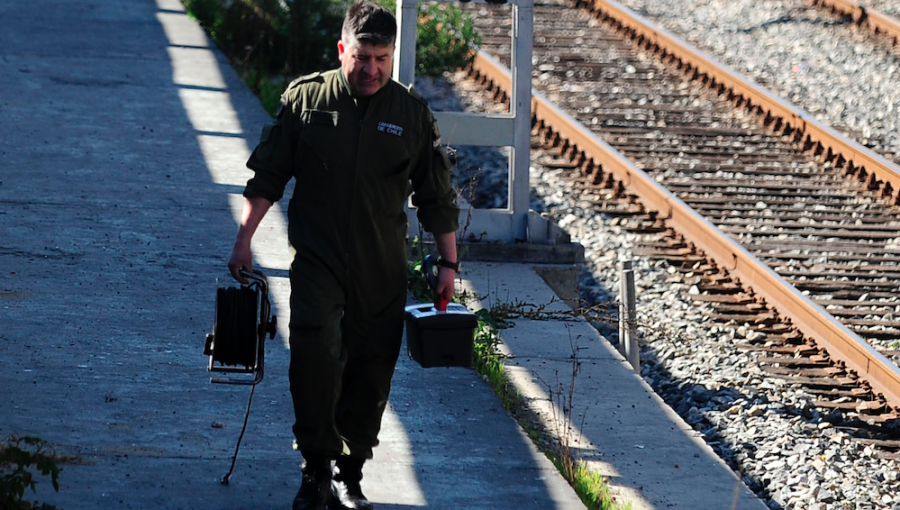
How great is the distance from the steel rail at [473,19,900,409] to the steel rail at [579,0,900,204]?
33 cm

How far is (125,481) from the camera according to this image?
4.71 metres

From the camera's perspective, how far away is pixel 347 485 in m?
4.57

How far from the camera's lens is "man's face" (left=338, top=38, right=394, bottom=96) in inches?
165

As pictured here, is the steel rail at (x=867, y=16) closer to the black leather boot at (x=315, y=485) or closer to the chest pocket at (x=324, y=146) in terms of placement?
the chest pocket at (x=324, y=146)

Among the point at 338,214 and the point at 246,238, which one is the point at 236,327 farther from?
the point at 338,214

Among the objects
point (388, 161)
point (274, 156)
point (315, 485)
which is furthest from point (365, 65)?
point (315, 485)

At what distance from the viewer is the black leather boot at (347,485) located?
4.54 meters

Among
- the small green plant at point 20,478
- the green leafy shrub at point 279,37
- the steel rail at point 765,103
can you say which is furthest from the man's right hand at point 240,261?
the green leafy shrub at point 279,37

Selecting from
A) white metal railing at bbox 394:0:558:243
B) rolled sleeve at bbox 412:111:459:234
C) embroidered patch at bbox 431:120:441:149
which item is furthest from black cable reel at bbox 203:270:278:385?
white metal railing at bbox 394:0:558:243

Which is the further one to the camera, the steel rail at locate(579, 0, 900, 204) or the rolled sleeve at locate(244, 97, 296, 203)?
the steel rail at locate(579, 0, 900, 204)

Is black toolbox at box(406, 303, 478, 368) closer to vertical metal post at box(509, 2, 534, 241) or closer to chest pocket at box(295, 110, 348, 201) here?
chest pocket at box(295, 110, 348, 201)

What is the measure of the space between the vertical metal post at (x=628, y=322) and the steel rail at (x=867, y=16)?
939 centimetres

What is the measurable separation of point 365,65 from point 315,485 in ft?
4.72

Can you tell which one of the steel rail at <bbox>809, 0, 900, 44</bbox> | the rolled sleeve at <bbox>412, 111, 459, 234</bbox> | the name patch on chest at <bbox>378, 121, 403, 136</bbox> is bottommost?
the steel rail at <bbox>809, 0, 900, 44</bbox>
